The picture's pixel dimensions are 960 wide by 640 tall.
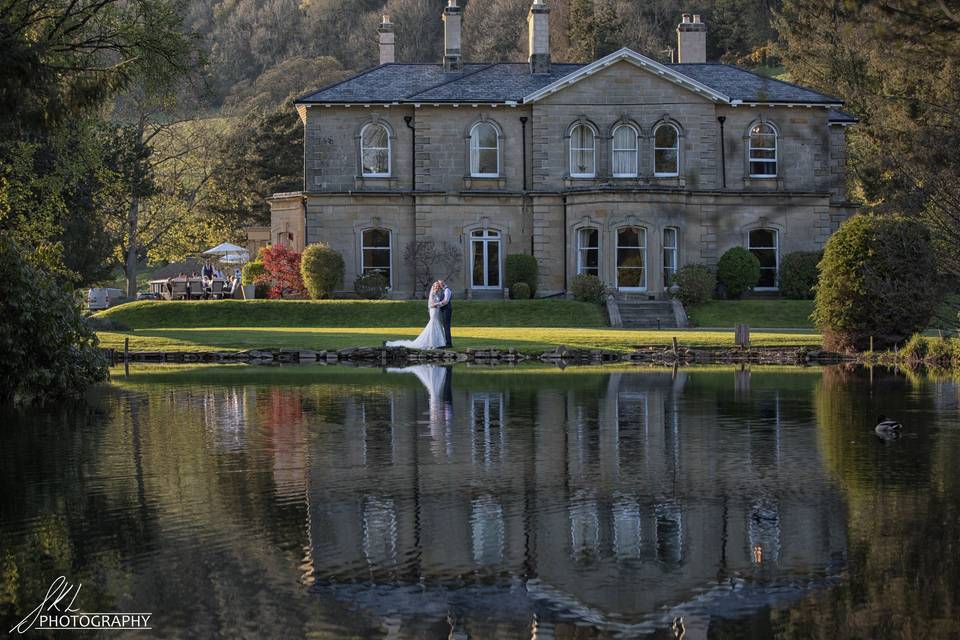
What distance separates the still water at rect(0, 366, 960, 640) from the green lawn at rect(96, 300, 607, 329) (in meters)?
21.9

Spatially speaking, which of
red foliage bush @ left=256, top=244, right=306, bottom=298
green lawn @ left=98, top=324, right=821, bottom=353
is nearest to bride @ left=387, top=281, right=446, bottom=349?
green lawn @ left=98, top=324, right=821, bottom=353

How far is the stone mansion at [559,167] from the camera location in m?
46.7

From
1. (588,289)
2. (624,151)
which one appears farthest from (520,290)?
(624,151)

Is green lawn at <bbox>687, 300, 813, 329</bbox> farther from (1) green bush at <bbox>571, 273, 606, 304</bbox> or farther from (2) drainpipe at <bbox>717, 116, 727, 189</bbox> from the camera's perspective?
(2) drainpipe at <bbox>717, 116, 727, 189</bbox>

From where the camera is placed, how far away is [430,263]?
154 feet

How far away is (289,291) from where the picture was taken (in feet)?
156

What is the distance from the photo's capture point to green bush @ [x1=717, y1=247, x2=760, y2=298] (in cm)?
4519

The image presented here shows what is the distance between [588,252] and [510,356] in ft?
49.0

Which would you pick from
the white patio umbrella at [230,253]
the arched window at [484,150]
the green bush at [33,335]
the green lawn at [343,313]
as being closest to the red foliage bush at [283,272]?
the green lawn at [343,313]

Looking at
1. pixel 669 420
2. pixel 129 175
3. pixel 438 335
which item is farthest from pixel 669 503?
pixel 129 175

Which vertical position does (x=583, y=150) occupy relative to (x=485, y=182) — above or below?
above

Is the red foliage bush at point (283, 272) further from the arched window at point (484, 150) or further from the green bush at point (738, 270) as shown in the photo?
the green bush at point (738, 270)

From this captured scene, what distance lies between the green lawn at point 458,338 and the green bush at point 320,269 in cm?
576

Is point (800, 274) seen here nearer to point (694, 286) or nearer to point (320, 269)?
point (694, 286)
